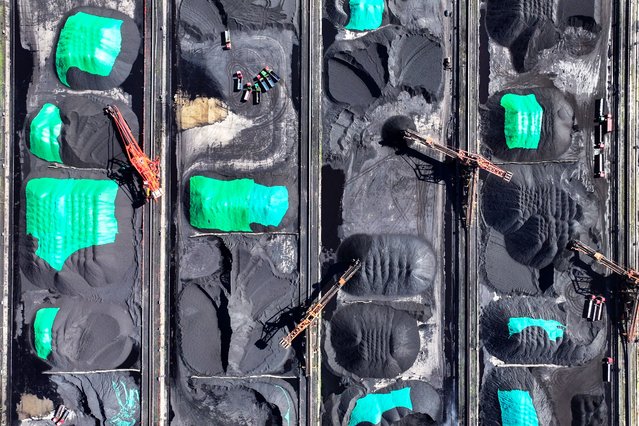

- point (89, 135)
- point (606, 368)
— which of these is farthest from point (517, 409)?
point (89, 135)

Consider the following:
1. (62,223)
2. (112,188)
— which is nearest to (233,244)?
(112,188)

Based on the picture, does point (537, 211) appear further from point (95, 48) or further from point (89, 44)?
point (89, 44)

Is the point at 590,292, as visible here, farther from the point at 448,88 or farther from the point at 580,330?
the point at 448,88

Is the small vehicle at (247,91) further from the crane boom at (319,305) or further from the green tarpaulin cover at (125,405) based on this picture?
the green tarpaulin cover at (125,405)

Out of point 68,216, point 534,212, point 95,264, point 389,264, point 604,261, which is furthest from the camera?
point 389,264

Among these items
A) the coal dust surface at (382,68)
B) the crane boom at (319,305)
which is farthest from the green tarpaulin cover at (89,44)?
the crane boom at (319,305)
